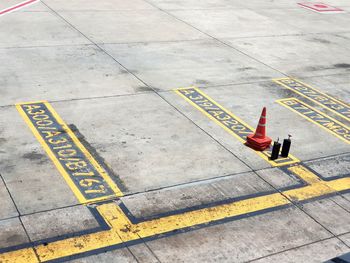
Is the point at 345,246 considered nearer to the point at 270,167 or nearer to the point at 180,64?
the point at 270,167

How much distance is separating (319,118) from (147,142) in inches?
169

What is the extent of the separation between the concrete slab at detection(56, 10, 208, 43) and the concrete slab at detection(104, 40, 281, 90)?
2.35ft

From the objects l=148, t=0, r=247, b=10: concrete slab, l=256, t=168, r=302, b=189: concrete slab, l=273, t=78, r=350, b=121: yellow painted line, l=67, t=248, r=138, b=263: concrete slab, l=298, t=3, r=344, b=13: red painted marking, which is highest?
l=298, t=3, r=344, b=13: red painted marking

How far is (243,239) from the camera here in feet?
25.9

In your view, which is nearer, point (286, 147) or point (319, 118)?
point (286, 147)

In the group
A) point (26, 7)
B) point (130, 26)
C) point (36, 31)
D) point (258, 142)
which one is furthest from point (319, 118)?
point (26, 7)

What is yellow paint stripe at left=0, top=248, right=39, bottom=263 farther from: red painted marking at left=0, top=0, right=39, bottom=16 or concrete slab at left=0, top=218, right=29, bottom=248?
red painted marking at left=0, top=0, right=39, bottom=16

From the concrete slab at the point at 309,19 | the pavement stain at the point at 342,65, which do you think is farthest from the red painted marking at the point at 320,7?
the pavement stain at the point at 342,65

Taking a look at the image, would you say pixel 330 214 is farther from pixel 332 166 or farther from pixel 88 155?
pixel 88 155

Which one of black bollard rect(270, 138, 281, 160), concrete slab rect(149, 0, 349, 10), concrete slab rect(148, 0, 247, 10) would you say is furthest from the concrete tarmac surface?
concrete slab rect(149, 0, 349, 10)

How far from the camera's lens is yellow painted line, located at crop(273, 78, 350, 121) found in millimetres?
12883

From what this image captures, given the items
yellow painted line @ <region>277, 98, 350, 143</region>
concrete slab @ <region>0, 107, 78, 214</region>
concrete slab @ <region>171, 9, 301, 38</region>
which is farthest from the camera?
concrete slab @ <region>171, 9, 301, 38</region>

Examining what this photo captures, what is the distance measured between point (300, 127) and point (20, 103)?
6.08 metres

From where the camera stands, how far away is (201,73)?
14.4m
